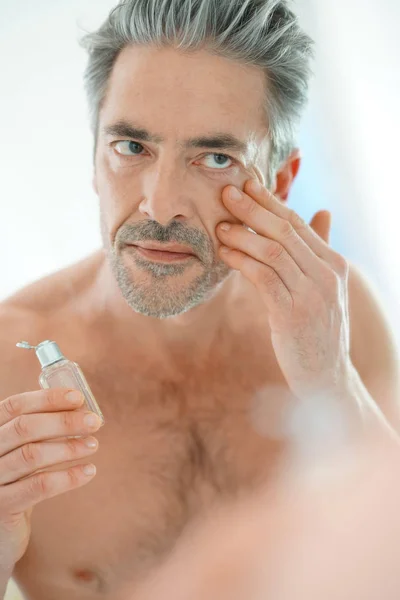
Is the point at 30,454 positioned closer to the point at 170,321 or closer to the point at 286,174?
the point at 170,321

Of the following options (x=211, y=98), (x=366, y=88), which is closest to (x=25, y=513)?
(x=211, y=98)

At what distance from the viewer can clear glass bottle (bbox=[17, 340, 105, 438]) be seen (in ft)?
2.73

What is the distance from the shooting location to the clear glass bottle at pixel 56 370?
0.83 m

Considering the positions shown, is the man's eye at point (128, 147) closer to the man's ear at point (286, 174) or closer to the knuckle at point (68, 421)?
the man's ear at point (286, 174)

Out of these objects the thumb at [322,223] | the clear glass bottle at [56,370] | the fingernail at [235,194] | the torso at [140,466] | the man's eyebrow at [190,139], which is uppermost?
the man's eyebrow at [190,139]

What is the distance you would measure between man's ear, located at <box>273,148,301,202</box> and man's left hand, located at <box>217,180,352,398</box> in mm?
261

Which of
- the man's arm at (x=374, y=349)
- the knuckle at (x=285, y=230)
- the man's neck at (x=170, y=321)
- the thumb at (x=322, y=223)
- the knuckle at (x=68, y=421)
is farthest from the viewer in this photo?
the man's arm at (x=374, y=349)

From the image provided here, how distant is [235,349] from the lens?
4.18 feet

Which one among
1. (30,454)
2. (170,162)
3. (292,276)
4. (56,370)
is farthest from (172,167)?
(30,454)

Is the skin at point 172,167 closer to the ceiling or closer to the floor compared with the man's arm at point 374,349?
closer to the ceiling

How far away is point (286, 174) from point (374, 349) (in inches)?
15.3

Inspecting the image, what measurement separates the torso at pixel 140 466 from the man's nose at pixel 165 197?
0.31 meters

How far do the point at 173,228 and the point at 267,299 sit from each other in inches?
6.6

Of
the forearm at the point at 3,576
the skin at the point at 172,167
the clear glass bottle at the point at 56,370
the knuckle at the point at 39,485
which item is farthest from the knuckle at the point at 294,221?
the forearm at the point at 3,576
